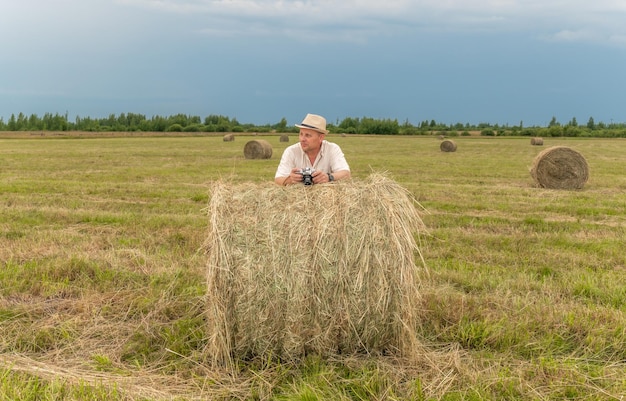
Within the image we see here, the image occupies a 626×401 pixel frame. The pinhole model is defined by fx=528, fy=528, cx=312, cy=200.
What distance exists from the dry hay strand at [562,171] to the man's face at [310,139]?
11.4m

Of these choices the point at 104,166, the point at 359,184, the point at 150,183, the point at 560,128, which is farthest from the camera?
the point at 560,128

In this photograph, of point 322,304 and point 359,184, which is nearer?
point 322,304

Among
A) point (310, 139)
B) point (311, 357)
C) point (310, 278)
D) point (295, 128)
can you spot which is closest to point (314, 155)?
point (310, 139)

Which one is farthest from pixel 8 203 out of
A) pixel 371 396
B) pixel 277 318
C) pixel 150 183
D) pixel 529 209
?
pixel 529 209

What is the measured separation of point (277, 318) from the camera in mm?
3846

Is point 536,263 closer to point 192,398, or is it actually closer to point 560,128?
point 192,398

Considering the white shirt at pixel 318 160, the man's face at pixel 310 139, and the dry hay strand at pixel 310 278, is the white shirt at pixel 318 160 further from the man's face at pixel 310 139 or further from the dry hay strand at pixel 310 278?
the dry hay strand at pixel 310 278

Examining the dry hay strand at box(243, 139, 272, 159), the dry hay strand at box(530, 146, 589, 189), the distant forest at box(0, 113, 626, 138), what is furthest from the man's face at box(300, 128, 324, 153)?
the distant forest at box(0, 113, 626, 138)

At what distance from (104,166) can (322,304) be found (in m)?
17.4

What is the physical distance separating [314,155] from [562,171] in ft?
37.9

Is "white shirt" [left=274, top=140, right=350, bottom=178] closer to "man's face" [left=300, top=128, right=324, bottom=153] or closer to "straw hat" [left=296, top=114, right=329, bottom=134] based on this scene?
"man's face" [left=300, top=128, right=324, bottom=153]

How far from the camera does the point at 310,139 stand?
5.17 m

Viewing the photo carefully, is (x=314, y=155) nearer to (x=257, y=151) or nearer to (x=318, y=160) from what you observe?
(x=318, y=160)

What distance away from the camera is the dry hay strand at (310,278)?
3.82 m
